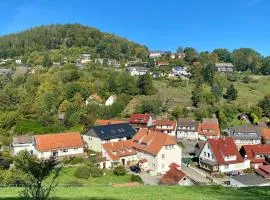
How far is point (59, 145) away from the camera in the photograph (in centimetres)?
4606

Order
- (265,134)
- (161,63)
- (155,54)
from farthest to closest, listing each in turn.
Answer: (155,54)
(161,63)
(265,134)

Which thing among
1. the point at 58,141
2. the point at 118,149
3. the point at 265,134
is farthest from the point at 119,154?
the point at 265,134

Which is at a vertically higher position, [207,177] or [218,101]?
[218,101]

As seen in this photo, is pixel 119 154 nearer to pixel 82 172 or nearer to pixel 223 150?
pixel 82 172

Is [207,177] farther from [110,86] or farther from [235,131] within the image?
[110,86]

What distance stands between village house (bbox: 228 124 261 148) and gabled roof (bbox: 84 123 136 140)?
16.5 metres

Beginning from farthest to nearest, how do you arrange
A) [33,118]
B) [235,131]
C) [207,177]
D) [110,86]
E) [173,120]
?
[110,86] → [173,120] → [33,118] → [235,131] → [207,177]

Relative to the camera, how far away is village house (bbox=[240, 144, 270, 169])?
44.8 m

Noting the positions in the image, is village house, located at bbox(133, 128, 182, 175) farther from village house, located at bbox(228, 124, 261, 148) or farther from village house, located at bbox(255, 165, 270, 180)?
village house, located at bbox(228, 124, 261, 148)

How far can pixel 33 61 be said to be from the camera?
10400 centimetres

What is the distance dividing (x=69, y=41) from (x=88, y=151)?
87.1 meters

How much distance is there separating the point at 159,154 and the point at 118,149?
5735 mm

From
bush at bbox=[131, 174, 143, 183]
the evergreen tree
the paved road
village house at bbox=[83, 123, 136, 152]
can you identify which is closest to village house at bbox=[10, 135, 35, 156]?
village house at bbox=[83, 123, 136, 152]

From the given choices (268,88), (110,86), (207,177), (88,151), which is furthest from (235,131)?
(268,88)
